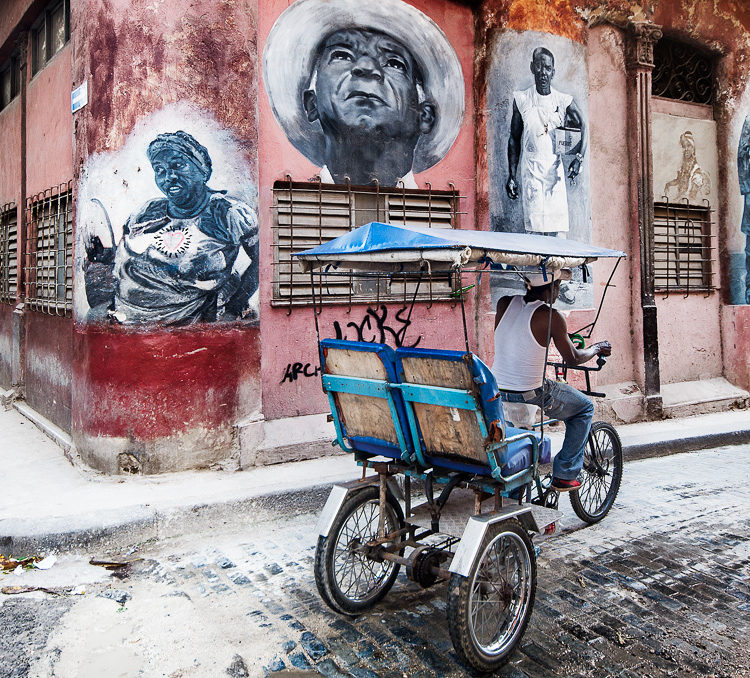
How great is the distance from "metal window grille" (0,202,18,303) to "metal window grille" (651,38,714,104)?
9.50 m

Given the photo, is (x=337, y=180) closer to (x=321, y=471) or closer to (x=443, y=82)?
(x=443, y=82)

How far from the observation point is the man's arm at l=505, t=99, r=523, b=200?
8.28 meters

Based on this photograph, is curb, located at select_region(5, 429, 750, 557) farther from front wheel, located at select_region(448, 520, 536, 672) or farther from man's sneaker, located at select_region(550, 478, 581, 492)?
front wheel, located at select_region(448, 520, 536, 672)

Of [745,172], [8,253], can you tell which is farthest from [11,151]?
[745,172]

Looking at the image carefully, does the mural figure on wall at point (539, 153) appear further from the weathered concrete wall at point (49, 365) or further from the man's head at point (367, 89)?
the weathered concrete wall at point (49, 365)

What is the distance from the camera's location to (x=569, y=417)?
503cm

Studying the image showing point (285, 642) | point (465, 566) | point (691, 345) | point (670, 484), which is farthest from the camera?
point (691, 345)

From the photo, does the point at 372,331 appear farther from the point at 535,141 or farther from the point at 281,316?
the point at 535,141

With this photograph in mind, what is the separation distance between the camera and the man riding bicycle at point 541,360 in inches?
183

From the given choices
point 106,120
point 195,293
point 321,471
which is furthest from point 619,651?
point 106,120

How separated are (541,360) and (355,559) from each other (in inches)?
71.9

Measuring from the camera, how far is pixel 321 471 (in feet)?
21.1

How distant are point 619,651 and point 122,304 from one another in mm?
4716

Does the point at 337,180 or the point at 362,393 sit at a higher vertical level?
the point at 337,180
